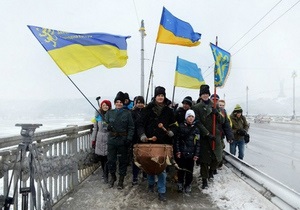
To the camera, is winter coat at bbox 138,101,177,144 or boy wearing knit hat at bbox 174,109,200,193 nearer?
winter coat at bbox 138,101,177,144

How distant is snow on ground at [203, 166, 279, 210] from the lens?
15.5 ft

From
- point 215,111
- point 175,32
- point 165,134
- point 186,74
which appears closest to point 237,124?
point 215,111

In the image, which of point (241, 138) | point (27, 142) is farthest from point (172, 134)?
point (241, 138)

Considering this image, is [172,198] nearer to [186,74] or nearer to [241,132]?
[241,132]

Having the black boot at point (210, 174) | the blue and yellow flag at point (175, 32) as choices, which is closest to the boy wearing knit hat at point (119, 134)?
Answer: the black boot at point (210, 174)

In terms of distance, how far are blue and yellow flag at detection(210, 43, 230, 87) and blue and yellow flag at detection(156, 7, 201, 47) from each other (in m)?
1.24

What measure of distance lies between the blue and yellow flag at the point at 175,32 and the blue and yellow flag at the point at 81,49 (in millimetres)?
1268

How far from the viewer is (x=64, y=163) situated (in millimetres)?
5102

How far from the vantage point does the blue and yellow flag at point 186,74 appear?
9969 mm

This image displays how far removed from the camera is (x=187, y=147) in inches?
217

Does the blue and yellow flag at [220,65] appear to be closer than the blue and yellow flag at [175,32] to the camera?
Yes

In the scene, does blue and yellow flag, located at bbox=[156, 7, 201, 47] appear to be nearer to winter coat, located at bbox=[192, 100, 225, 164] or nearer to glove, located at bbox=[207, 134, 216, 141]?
winter coat, located at bbox=[192, 100, 225, 164]

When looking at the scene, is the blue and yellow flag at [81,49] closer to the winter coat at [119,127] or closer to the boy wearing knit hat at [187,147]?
the winter coat at [119,127]

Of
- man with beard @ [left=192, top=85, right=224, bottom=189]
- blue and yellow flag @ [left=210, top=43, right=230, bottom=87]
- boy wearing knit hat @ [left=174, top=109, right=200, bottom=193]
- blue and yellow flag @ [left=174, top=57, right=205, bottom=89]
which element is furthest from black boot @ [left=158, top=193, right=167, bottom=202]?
blue and yellow flag @ [left=174, top=57, right=205, bottom=89]
